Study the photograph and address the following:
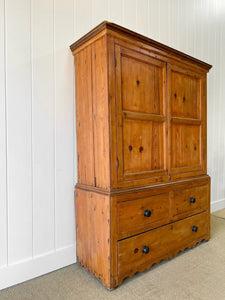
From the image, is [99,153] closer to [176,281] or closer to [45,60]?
[45,60]

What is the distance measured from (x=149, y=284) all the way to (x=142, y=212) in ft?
1.48

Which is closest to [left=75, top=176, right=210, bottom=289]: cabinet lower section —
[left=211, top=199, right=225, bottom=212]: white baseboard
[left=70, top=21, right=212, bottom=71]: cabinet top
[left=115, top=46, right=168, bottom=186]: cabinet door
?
[left=115, top=46, right=168, bottom=186]: cabinet door

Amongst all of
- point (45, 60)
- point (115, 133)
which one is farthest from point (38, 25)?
point (115, 133)

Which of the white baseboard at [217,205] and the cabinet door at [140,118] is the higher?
the cabinet door at [140,118]

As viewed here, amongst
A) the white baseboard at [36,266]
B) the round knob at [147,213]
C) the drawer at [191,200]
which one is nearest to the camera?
the white baseboard at [36,266]

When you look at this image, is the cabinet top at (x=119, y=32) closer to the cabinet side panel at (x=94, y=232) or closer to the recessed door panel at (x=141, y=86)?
→ the recessed door panel at (x=141, y=86)

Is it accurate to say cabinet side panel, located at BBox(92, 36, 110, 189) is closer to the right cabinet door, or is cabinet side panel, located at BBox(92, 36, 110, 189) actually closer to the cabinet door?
the cabinet door

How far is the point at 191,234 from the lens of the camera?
1929 mm

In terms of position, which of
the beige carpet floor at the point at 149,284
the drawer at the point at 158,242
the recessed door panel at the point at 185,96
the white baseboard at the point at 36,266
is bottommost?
the beige carpet floor at the point at 149,284

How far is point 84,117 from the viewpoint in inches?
64.6

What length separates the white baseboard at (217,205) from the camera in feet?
9.97

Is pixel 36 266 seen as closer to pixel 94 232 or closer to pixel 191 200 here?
pixel 94 232

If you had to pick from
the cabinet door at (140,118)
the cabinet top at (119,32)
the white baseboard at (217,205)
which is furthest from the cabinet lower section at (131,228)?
the white baseboard at (217,205)

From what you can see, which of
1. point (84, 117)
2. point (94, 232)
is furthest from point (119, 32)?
point (94, 232)
